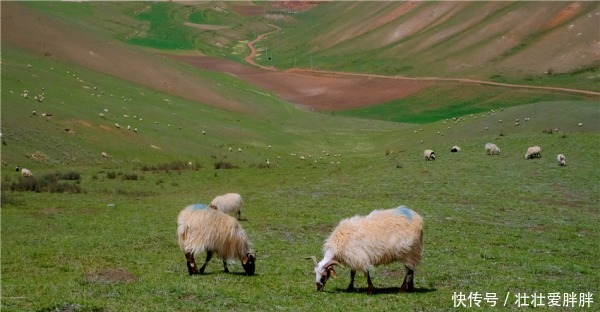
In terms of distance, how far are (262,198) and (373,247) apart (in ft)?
70.8

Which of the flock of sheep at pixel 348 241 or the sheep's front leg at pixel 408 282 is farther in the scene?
the sheep's front leg at pixel 408 282

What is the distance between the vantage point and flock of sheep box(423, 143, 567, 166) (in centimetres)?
4813

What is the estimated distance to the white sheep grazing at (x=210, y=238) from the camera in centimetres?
2006

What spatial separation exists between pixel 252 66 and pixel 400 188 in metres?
146

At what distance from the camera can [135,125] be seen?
65188mm

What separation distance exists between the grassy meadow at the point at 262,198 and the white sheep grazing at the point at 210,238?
599 millimetres

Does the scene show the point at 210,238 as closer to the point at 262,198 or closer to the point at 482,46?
the point at 262,198

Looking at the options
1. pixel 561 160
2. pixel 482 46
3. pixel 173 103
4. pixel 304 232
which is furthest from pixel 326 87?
pixel 304 232

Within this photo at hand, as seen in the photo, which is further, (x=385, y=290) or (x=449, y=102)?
(x=449, y=102)

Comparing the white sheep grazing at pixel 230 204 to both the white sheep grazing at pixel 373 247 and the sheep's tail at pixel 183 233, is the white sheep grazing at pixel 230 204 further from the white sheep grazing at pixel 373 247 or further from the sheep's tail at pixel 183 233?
the white sheep grazing at pixel 373 247

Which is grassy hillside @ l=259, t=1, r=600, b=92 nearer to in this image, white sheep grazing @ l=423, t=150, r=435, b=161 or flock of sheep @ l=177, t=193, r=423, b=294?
white sheep grazing @ l=423, t=150, r=435, b=161

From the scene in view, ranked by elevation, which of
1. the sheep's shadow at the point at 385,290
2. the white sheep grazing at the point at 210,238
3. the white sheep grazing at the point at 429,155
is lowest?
the sheep's shadow at the point at 385,290

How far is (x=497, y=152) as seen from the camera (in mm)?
54312

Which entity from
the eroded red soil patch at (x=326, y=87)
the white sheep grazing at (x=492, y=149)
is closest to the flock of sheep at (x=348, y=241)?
the white sheep grazing at (x=492, y=149)
